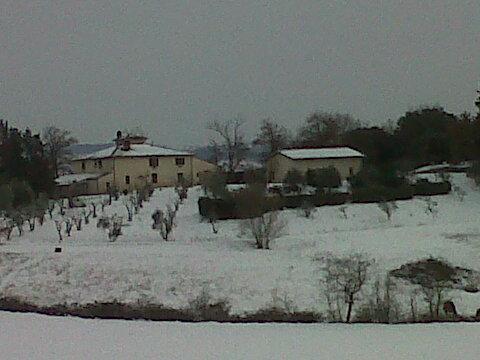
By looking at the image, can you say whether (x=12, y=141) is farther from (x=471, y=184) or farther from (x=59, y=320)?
(x=59, y=320)

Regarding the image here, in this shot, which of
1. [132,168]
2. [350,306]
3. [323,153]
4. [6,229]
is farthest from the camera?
[132,168]

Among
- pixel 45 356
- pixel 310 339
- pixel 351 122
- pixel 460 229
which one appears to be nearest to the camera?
pixel 45 356

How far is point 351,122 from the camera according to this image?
242ft

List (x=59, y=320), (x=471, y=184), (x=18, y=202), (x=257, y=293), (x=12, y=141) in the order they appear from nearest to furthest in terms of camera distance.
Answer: (x=59, y=320) → (x=257, y=293) → (x=18, y=202) → (x=471, y=184) → (x=12, y=141)

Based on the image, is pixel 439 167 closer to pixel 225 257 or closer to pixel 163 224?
pixel 163 224

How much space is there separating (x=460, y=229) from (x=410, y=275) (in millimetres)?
8025

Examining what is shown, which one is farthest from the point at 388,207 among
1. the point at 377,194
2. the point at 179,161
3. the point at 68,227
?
the point at 179,161

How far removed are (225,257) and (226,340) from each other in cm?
1535

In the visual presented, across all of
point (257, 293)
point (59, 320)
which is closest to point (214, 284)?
point (257, 293)

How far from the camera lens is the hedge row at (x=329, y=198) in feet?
106

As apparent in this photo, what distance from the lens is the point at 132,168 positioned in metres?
53.8

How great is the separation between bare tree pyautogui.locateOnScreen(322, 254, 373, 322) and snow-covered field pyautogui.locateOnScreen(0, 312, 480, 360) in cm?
400

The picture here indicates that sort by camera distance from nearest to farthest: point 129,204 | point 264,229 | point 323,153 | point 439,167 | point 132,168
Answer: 1. point 264,229
2. point 129,204
3. point 439,167
4. point 323,153
5. point 132,168

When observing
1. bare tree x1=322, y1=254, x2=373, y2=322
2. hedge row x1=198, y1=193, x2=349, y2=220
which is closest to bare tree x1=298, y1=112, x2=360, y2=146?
hedge row x1=198, y1=193, x2=349, y2=220
